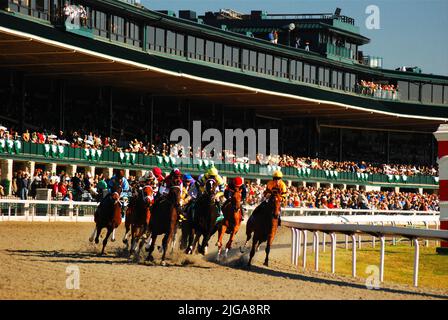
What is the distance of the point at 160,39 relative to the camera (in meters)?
42.0

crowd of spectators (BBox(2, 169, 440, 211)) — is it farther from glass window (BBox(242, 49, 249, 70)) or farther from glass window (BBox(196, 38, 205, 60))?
glass window (BBox(242, 49, 249, 70))

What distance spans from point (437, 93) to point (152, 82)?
24.1m

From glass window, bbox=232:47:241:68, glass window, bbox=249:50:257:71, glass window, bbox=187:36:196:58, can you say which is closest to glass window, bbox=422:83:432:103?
glass window, bbox=249:50:257:71

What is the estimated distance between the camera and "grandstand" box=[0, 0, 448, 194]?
112 feet

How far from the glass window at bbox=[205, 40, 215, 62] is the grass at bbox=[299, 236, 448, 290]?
2184 centimetres

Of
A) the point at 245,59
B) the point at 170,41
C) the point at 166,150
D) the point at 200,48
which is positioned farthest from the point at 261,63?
the point at 166,150

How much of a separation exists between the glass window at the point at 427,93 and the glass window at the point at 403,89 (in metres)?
1.07

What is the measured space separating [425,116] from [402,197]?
14.5 meters

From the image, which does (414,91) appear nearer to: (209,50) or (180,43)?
(209,50)

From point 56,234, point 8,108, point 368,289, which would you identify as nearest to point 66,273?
point 368,289

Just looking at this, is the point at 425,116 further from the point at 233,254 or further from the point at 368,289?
the point at 368,289

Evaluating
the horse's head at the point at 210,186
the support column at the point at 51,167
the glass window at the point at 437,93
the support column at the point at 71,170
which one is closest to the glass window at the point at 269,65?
the glass window at the point at 437,93

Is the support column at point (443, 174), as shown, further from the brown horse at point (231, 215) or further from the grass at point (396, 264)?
the brown horse at point (231, 215)

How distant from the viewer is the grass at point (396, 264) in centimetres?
1630
